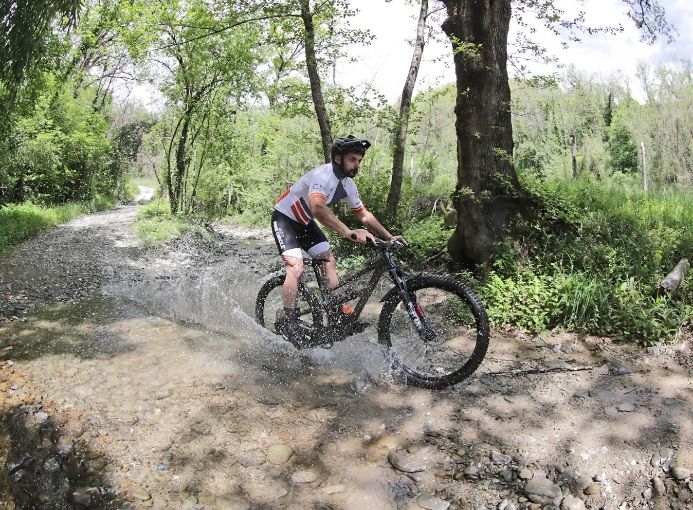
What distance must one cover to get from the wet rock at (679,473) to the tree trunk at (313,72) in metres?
9.61

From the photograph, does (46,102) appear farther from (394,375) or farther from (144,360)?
(394,375)

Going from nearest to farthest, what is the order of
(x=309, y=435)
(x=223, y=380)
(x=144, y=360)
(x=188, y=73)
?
(x=309, y=435), (x=223, y=380), (x=144, y=360), (x=188, y=73)

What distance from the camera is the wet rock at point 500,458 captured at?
11.3 feet

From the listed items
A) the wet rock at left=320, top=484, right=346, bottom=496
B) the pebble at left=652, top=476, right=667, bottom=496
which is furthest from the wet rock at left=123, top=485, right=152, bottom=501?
the pebble at left=652, top=476, right=667, bottom=496

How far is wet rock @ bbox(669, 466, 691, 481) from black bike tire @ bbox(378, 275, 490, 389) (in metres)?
1.54

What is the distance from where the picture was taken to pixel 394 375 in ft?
15.8

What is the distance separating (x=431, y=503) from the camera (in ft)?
10.1

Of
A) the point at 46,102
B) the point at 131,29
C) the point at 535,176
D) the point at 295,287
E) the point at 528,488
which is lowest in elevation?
the point at 528,488

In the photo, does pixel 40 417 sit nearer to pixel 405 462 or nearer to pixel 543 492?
pixel 405 462

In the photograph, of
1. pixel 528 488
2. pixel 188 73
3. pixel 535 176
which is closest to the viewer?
pixel 528 488

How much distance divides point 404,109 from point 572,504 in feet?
31.7

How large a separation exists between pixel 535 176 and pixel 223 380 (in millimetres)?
6668

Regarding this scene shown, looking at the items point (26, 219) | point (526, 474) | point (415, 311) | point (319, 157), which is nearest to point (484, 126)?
point (415, 311)

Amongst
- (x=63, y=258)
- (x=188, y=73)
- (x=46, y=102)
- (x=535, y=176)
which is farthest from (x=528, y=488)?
(x=46, y=102)
